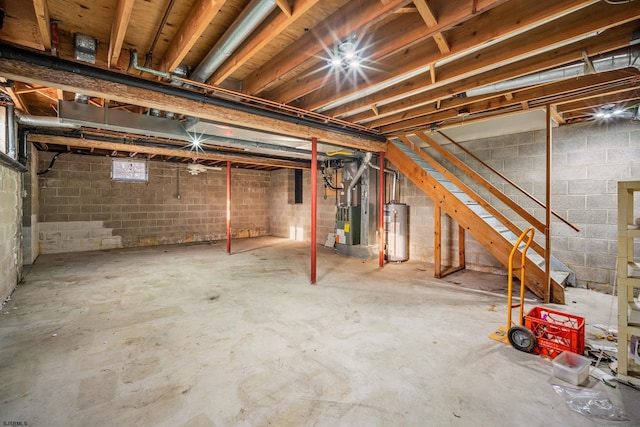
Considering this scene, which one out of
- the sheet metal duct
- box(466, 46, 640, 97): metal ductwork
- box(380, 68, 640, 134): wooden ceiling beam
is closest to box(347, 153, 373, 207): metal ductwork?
the sheet metal duct

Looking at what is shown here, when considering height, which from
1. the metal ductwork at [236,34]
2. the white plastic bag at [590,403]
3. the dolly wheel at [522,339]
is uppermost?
the metal ductwork at [236,34]

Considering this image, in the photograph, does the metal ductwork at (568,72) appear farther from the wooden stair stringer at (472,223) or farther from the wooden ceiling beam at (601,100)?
the wooden stair stringer at (472,223)

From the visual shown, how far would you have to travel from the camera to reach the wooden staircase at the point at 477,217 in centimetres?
344

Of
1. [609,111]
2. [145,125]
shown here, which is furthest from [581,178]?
[145,125]

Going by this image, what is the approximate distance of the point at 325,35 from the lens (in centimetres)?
204

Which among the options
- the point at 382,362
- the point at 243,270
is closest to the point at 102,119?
the point at 243,270

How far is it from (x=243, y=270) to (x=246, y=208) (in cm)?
461

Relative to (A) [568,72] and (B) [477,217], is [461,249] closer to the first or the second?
(B) [477,217]

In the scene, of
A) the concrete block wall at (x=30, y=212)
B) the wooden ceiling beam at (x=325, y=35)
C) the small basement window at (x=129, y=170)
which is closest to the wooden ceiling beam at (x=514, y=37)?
the wooden ceiling beam at (x=325, y=35)

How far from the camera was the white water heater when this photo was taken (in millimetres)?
5535

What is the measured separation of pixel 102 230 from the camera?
6887mm

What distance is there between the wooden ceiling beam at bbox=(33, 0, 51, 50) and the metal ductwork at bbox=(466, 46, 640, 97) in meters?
3.36

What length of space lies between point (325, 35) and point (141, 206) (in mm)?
7270

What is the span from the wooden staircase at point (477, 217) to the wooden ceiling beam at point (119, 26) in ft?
12.7
